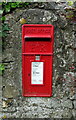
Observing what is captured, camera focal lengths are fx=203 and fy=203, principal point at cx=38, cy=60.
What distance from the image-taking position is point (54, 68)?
3.30 m

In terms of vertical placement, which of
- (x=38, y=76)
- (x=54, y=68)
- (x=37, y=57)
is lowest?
(x=38, y=76)

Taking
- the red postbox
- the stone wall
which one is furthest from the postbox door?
the stone wall

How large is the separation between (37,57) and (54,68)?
342 millimetres

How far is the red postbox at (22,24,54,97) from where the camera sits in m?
3.18

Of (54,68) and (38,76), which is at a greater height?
(54,68)

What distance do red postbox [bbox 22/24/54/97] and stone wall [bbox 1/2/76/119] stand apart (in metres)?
0.10

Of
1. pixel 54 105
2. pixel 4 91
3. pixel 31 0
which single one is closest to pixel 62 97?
pixel 54 105

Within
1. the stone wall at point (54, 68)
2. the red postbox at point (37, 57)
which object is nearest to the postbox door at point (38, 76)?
the red postbox at point (37, 57)

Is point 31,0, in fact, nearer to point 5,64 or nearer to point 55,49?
point 55,49

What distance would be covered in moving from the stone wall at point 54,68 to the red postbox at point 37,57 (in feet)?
0.32

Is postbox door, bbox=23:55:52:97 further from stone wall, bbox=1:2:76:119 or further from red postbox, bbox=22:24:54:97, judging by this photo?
stone wall, bbox=1:2:76:119

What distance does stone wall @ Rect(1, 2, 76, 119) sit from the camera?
3.24 m

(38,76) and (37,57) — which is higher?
(37,57)

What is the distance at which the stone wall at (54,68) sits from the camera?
128 inches
